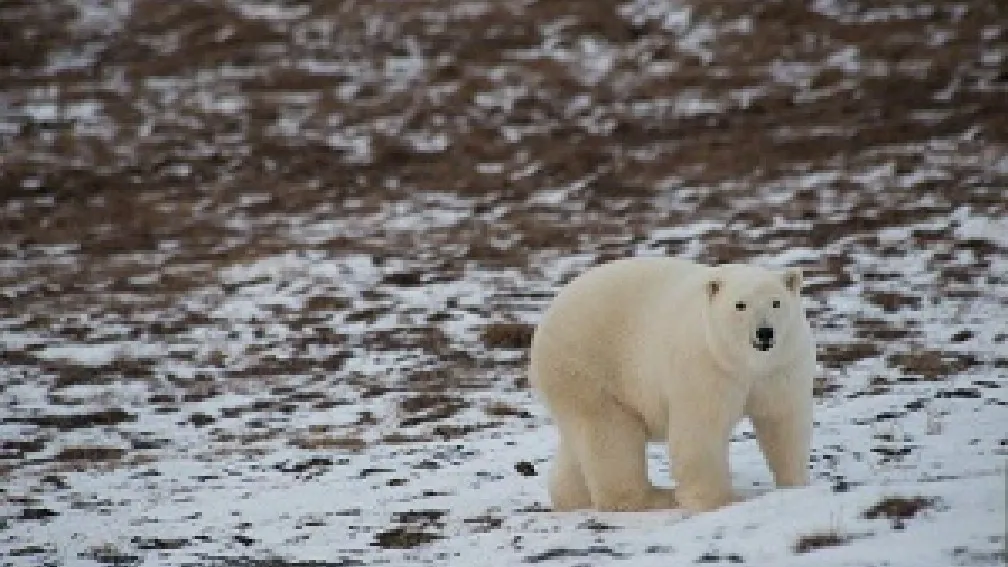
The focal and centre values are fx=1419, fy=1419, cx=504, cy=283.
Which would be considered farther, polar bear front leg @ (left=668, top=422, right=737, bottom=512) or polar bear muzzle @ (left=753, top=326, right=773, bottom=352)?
polar bear front leg @ (left=668, top=422, right=737, bottom=512)

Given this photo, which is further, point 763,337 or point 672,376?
point 672,376

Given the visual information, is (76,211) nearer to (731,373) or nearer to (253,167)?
(253,167)

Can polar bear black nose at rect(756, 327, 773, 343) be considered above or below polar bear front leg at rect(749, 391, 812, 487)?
above

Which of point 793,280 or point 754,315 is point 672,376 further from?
point 793,280

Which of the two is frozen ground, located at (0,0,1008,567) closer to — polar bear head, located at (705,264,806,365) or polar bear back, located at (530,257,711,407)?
polar bear head, located at (705,264,806,365)

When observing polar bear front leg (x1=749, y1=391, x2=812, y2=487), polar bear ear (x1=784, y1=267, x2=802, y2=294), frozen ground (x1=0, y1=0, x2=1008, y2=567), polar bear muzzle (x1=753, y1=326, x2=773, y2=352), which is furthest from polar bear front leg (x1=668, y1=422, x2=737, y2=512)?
polar bear ear (x1=784, y1=267, x2=802, y2=294)

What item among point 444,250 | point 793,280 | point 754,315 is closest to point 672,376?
point 754,315

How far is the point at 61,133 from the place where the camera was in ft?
122

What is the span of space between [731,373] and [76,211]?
87.3 ft

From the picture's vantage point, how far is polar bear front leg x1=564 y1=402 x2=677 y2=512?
26.3 feet

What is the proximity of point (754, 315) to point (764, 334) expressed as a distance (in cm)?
13

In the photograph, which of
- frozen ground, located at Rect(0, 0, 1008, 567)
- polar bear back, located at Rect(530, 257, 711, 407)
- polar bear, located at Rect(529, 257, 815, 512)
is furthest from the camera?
frozen ground, located at Rect(0, 0, 1008, 567)

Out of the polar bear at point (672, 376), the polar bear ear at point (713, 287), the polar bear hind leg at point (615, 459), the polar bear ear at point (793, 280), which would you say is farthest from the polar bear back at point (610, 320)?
the polar bear ear at point (793, 280)

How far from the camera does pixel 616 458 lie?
26.3ft
